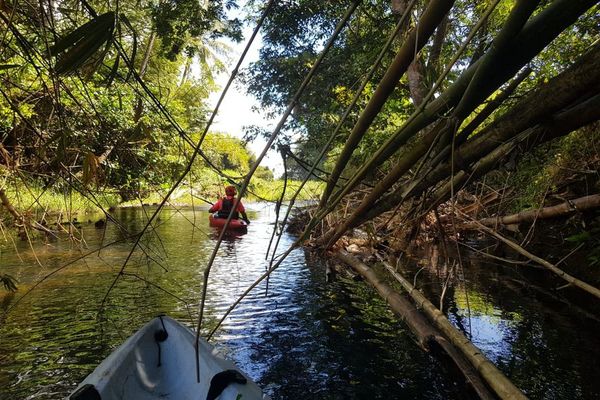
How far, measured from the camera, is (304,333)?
485 cm

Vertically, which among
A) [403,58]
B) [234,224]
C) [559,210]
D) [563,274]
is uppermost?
[403,58]

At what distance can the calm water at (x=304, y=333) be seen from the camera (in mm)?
3559

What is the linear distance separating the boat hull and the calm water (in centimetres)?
66

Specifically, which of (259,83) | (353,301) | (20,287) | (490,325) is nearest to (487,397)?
(490,325)

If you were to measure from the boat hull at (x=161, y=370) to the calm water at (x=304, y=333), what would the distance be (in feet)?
2.16

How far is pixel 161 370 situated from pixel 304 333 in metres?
2.06

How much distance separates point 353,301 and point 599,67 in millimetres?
4921

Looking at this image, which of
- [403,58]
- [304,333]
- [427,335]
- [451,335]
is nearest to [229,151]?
[304,333]

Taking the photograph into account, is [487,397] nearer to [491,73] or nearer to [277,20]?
[491,73]

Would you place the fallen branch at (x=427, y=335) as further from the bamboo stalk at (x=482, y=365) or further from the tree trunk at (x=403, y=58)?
the tree trunk at (x=403, y=58)

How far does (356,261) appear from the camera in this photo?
21.3 ft

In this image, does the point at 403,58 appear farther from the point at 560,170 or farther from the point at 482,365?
the point at 560,170

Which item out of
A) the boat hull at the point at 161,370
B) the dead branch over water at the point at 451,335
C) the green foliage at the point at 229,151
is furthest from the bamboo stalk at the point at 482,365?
the green foliage at the point at 229,151

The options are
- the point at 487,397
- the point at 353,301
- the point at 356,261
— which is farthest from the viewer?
the point at 356,261
